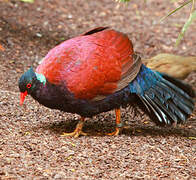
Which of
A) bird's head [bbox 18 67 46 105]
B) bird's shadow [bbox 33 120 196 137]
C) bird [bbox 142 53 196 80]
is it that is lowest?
bird's shadow [bbox 33 120 196 137]

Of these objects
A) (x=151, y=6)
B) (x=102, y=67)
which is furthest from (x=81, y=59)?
(x=151, y=6)

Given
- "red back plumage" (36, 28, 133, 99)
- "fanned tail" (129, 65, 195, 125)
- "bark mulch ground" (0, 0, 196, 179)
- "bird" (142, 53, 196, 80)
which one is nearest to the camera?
"bark mulch ground" (0, 0, 196, 179)

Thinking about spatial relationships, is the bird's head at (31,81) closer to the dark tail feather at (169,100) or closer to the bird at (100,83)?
the bird at (100,83)

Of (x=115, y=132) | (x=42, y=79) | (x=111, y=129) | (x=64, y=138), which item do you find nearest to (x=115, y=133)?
(x=115, y=132)

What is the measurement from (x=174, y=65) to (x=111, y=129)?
1.92 meters

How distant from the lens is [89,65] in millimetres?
3957

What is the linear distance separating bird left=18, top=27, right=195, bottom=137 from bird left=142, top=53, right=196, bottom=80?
52.4 inches

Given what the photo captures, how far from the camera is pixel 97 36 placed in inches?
168

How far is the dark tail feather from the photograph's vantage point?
4.39 metres

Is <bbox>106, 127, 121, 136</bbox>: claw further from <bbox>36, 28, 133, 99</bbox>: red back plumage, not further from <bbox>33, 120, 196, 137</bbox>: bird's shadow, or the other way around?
<bbox>36, 28, 133, 99</bbox>: red back plumage

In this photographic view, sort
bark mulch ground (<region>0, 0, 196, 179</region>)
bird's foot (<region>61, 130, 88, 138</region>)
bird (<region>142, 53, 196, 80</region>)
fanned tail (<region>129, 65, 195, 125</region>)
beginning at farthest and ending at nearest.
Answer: bird (<region>142, 53, 196, 80</region>) < fanned tail (<region>129, 65, 195, 125</region>) < bird's foot (<region>61, 130, 88, 138</region>) < bark mulch ground (<region>0, 0, 196, 179</region>)

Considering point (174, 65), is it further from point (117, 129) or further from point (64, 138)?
point (64, 138)

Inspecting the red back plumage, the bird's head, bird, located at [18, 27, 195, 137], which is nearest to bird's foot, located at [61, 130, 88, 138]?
bird, located at [18, 27, 195, 137]

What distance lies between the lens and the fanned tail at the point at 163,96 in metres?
4.37
